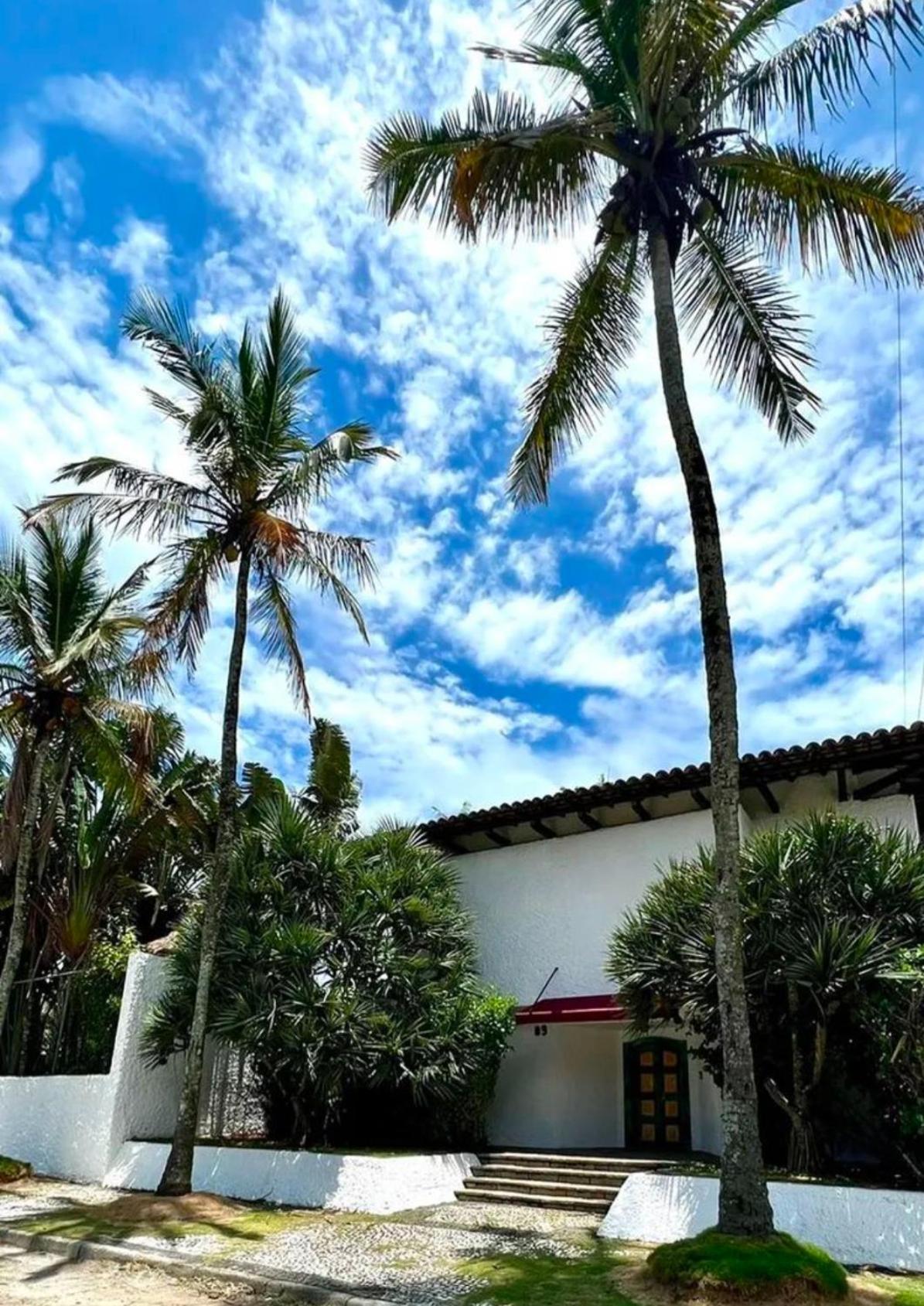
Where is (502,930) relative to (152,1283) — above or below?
above

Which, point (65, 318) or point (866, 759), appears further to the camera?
point (866, 759)

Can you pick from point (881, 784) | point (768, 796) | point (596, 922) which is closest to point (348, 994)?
point (596, 922)

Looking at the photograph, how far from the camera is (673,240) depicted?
10.9 metres

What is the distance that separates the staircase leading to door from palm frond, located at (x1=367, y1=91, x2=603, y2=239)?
36.8 ft

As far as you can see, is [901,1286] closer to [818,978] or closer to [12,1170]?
[818,978]

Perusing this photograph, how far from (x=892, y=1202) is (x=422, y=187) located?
11.2 meters

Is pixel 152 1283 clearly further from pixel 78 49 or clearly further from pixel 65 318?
pixel 78 49

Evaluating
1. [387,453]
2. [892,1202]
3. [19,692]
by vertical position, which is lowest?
[892,1202]

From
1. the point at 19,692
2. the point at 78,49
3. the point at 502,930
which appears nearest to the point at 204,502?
the point at 19,692

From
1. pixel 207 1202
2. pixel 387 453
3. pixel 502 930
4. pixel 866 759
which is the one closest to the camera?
pixel 207 1202

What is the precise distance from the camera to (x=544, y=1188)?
12.7 m

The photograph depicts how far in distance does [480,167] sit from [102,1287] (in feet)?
36.2

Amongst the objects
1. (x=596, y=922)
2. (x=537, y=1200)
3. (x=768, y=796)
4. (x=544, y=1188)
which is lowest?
(x=537, y=1200)

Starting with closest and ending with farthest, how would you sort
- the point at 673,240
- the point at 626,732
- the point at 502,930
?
the point at 673,240 < the point at 502,930 < the point at 626,732
